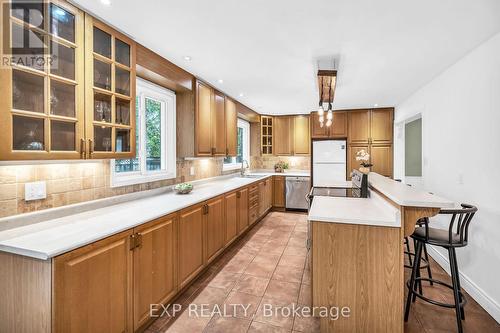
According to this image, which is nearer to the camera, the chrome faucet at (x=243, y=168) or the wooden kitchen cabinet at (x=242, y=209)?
the wooden kitchen cabinet at (x=242, y=209)

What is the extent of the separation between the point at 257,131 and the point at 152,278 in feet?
15.2

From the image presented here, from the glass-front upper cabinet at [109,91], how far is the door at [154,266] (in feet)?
2.19

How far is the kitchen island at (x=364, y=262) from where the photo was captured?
65.4 inches

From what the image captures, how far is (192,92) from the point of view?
3.12 meters

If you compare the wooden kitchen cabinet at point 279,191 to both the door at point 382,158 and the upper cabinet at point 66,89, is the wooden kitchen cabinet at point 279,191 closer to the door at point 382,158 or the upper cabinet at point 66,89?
the door at point 382,158

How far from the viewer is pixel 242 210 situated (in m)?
3.80

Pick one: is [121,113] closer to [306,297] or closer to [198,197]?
[198,197]

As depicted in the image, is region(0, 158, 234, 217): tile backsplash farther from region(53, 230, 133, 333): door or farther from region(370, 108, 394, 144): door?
region(370, 108, 394, 144): door

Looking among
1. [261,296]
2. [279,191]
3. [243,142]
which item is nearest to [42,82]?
[261,296]

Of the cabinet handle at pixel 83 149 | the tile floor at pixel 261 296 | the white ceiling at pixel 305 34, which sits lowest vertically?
the tile floor at pixel 261 296

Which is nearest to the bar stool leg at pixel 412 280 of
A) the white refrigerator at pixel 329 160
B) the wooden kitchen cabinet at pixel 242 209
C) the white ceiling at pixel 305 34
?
the white ceiling at pixel 305 34

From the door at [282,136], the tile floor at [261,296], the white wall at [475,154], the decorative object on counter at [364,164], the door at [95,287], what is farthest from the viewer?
the door at [282,136]

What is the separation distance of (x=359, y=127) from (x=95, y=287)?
5335mm

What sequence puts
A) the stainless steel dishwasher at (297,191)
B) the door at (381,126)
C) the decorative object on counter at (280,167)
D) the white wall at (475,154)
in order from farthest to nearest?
the decorative object on counter at (280,167), the stainless steel dishwasher at (297,191), the door at (381,126), the white wall at (475,154)
